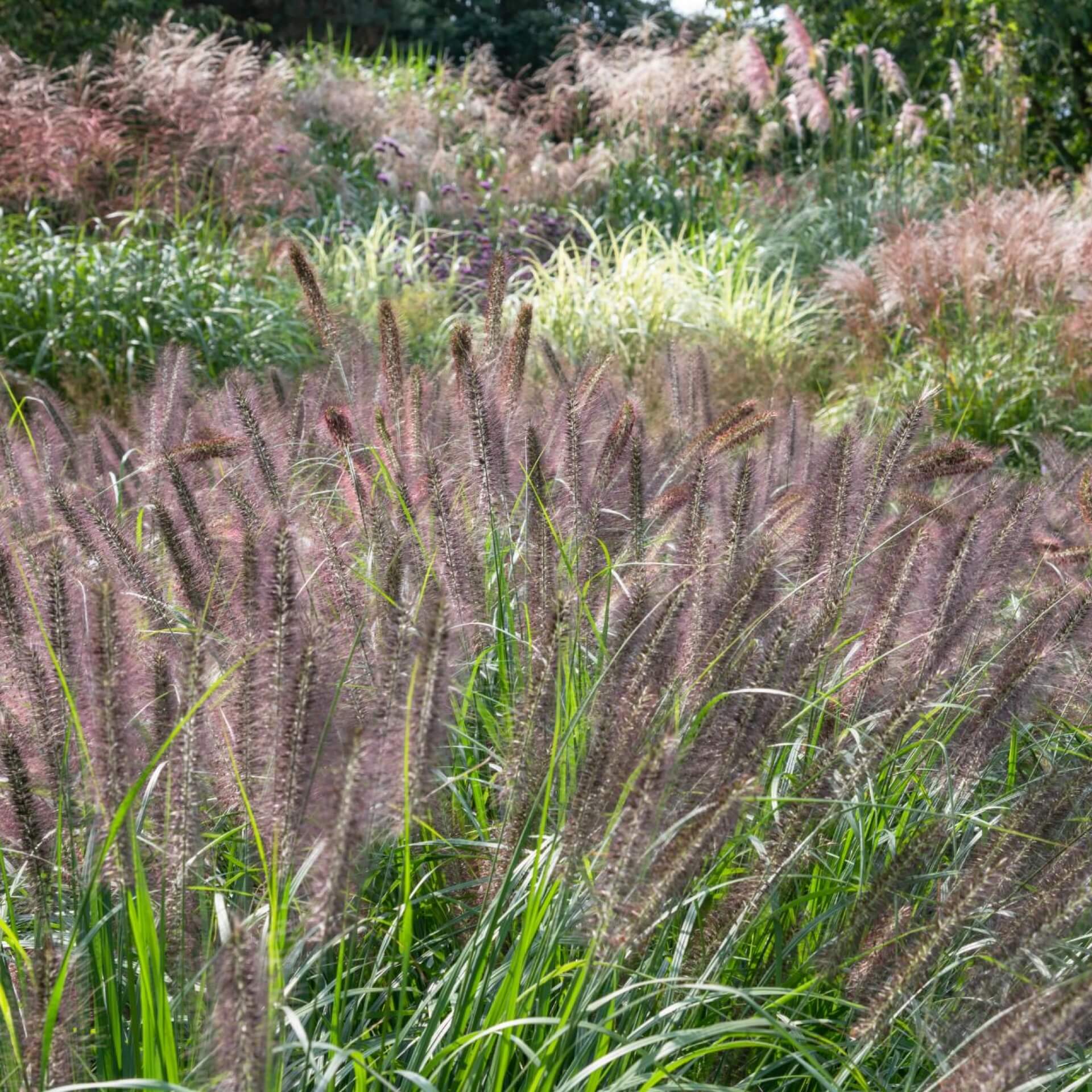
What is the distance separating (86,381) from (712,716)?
5.37 m

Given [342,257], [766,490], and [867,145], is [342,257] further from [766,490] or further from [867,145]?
[766,490]

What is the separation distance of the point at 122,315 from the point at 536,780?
229 inches

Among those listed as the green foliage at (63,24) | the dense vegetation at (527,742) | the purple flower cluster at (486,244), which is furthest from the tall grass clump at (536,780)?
the green foliage at (63,24)

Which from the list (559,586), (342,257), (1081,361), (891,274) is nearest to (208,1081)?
(559,586)

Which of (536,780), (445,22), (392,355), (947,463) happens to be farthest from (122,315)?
(445,22)

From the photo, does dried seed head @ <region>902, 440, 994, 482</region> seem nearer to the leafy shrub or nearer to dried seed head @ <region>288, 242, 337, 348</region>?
dried seed head @ <region>288, 242, 337, 348</region>

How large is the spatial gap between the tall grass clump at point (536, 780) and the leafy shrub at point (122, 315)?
4091 millimetres

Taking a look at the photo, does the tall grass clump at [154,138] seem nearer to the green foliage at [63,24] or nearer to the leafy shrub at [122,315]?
the leafy shrub at [122,315]

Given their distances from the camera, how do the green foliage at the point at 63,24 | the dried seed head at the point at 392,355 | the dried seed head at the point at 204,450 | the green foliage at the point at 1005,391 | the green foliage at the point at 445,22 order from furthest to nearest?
the green foliage at the point at 445,22 < the green foliage at the point at 63,24 < the green foliage at the point at 1005,391 < the dried seed head at the point at 392,355 < the dried seed head at the point at 204,450

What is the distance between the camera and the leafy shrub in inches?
253

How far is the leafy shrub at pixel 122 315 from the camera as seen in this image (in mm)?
6418

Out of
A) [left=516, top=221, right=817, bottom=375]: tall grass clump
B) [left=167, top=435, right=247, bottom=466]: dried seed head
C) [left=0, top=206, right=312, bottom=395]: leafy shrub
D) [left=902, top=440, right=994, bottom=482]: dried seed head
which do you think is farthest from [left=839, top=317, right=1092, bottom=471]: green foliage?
[left=167, top=435, right=247, bottom=466]: dried seed head

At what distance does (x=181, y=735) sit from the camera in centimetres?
136

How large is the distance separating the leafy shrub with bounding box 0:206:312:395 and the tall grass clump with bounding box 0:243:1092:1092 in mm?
4091
